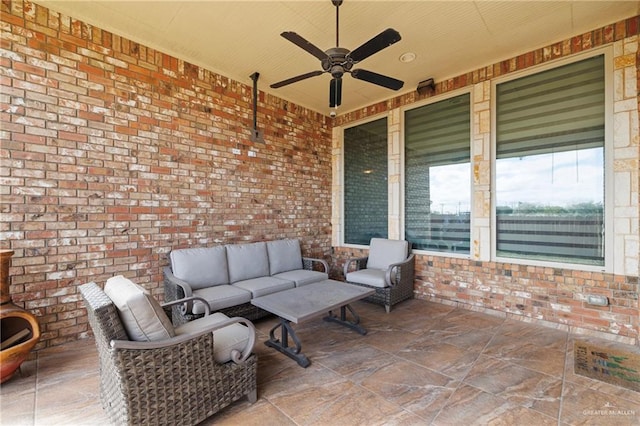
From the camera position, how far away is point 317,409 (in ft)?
6.14

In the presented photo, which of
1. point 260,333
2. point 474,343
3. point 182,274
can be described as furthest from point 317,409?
point 182,274

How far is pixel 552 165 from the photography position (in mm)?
3289

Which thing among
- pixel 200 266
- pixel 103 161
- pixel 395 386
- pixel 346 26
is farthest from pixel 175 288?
pixel 346 26

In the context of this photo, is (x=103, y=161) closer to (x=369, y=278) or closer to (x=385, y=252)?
(x=369, y=278)

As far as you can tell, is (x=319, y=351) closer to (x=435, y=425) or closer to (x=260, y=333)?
(x=260, y=333)

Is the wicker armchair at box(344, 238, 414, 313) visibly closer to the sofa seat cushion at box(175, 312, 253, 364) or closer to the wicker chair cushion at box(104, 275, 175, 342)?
the sofa seat cushion at box(175, 312, 253, 364)

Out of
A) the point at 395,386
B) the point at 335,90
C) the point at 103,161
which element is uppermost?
the point at 335,90

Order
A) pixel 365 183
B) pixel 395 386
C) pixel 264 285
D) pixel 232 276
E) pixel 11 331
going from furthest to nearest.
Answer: pixel 365 183
pixel 232 276
pixel 264 285
pixel 11 331
pixel 395 386

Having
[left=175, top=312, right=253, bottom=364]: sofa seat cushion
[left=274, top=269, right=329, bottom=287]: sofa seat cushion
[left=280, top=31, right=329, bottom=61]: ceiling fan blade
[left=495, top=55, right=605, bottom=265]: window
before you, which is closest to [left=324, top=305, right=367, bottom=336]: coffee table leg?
[left=274, top=269, right=329, bottom=287]: sofa seat cushion

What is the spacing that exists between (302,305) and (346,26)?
287 cm

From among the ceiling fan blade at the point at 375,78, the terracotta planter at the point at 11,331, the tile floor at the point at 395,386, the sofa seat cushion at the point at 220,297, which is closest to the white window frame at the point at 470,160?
the tile floor at the point at 395,386

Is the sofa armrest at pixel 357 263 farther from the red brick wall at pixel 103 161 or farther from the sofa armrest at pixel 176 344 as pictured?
the sofa armrest at pixel 176 344

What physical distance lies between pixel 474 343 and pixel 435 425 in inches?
55.1

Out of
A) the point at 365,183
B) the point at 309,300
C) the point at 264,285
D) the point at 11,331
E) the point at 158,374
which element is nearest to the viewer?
the point at 158,374
